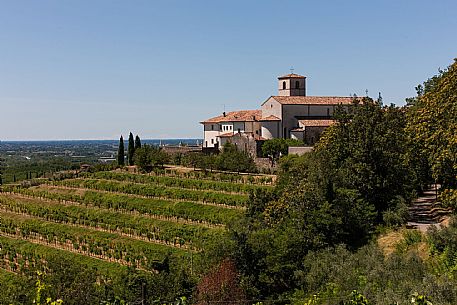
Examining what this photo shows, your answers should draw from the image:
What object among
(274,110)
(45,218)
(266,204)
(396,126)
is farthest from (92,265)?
(274,110)

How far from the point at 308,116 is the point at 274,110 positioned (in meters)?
4.02

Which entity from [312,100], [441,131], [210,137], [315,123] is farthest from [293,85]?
[441,131]

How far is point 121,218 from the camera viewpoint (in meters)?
44.1

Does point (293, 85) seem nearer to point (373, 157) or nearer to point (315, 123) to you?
point (315, 123)

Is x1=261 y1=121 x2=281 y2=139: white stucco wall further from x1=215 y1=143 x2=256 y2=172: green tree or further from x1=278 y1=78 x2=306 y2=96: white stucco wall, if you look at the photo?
x1=278 y1=78 x2=306 y2=96: white stucco wall

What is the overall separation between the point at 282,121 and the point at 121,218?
2219cm

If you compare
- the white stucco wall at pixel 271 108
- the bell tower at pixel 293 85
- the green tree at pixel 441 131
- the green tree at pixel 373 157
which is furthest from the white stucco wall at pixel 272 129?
the green tree at pixel 441 131

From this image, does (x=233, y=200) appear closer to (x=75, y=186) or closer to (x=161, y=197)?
(x=161, y=197)

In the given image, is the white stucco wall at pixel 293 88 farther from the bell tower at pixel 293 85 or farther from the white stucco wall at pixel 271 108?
the white stucco wall at pixel 271 108

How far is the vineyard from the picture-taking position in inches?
1388

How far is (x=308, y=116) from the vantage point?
57.6 m

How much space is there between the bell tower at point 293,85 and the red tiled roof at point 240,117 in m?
5.41

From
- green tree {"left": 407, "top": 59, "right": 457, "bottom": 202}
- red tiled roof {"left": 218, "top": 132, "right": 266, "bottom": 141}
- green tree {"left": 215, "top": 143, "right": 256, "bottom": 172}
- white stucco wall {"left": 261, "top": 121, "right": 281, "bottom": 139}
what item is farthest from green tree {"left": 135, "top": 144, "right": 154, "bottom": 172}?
green tree {"left": 407, "top": 59, "right": 457, "bottom": 202}

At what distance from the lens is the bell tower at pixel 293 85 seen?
64.8 m
